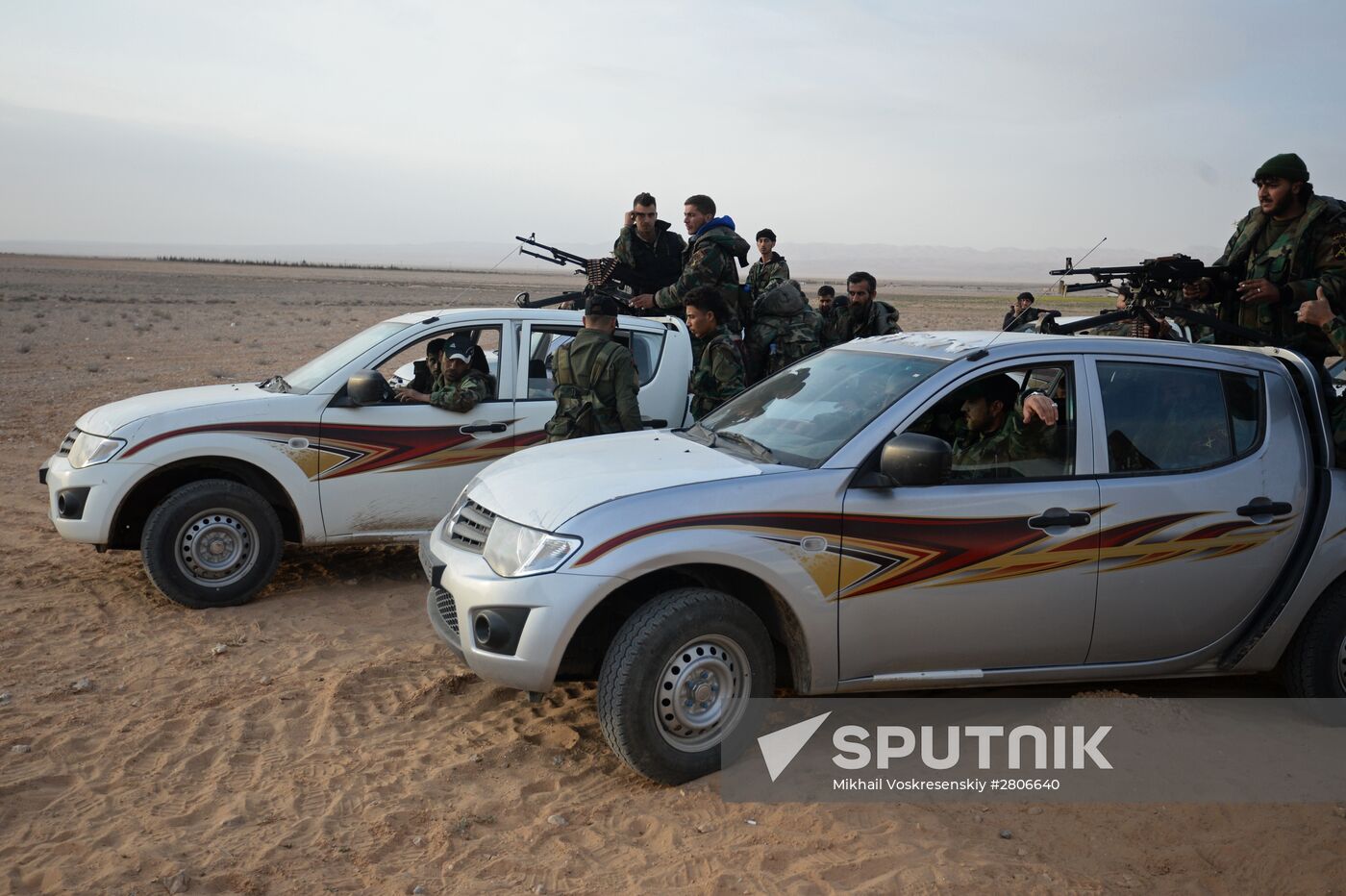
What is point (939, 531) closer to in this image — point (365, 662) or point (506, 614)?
point (506, 614)

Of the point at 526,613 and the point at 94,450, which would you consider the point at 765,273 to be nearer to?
the point at 94,450

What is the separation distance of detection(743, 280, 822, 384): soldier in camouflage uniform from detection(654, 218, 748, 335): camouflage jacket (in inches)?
33.5

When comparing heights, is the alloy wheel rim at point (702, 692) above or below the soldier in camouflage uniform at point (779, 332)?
below

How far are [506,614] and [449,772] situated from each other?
2.70 ft

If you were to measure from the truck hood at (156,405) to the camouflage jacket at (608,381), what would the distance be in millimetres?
1949

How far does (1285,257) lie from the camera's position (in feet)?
20.2

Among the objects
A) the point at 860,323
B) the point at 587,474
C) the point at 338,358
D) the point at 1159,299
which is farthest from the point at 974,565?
the point at 860,323

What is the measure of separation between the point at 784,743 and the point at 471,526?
1.65 meters

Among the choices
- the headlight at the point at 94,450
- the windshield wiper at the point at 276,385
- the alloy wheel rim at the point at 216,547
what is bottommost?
the alloy wheel rim at the point at 216,547

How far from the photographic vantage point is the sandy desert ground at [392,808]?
3674mm

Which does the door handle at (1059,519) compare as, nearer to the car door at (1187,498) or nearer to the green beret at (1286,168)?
the car door at (1187,498)

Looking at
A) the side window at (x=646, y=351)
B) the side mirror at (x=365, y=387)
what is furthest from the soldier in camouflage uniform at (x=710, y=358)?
the side mirror at (x=365, y=387)

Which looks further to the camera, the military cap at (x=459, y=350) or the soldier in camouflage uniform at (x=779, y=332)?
the soldier in camouflage uniform at (x=779, y=332)

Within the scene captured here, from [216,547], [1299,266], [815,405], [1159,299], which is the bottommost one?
[216,547]
